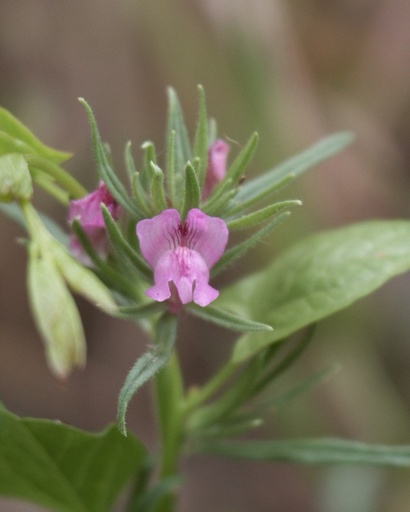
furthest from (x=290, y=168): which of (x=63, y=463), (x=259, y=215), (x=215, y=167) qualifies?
(x=63, y=463)

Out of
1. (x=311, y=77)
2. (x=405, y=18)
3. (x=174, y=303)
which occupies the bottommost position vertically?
(x=174, y=303)

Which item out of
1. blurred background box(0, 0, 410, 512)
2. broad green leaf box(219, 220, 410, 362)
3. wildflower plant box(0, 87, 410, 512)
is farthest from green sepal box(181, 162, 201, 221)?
blurred background box(0, 0, 410, 512)

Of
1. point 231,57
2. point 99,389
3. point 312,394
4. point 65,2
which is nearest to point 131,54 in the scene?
point 65,2

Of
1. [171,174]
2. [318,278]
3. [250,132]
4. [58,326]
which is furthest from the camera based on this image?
[250,132]

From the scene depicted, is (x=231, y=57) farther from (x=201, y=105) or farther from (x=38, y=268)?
(x=38, y=268)

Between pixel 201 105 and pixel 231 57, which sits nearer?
pixel 201 105

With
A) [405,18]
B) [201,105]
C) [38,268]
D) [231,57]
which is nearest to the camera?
[38,268]

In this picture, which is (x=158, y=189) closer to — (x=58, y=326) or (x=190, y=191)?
(x=190, y=191)
